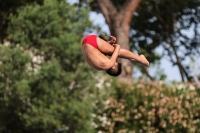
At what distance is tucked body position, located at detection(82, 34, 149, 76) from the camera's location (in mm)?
3486

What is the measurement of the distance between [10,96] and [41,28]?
2.83 m

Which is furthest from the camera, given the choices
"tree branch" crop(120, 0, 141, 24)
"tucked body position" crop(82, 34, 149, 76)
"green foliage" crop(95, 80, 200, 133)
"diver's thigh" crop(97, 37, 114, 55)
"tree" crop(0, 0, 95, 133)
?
"tree branch" crop(120, 0, 141, 24)

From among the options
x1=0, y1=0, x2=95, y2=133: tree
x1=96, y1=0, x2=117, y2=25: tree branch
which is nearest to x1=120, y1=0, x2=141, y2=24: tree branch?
x1=96, y1=0, x2=117, y2=25: tree branch

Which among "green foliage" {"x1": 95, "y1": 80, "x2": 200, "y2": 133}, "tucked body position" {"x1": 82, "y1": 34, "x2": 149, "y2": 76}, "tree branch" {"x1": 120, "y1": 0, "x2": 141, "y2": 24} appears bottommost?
"tucked body position" {"x1": 82, "y1": 34, "x2": 149, "y2": 76}

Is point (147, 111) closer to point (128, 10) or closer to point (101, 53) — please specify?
point (128, 10)

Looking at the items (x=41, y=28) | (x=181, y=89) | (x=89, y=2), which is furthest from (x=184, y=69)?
(x=41, y=28)

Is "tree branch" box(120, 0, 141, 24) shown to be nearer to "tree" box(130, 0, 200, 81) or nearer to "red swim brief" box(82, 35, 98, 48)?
"tree" box(130, 0, 200, 81)

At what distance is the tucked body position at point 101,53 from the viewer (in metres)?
3.49

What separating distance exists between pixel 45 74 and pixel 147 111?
389 cm

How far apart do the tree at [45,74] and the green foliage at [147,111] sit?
84cm

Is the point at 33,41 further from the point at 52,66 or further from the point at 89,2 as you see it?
the point at 89,2

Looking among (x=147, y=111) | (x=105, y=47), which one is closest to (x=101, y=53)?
(x=105, y=47)

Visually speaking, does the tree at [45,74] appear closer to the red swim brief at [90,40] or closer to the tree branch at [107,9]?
the tree branch at [107,9]

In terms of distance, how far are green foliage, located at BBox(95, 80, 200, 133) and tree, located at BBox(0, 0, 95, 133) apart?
841mm
